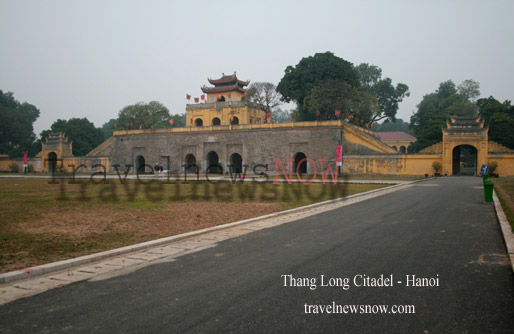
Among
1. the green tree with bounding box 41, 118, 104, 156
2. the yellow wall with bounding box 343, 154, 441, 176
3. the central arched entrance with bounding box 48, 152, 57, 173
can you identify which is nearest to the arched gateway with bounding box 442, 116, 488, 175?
the yellow wall with bounding box 343, 154, 441, 176

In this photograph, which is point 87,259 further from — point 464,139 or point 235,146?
point 235,146

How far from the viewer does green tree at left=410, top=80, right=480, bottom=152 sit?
47125 millimetres

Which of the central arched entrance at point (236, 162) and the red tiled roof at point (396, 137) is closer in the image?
the central arched entrance at point (236, 162)

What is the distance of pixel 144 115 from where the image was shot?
61844mm

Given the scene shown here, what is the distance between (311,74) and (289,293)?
44901mm

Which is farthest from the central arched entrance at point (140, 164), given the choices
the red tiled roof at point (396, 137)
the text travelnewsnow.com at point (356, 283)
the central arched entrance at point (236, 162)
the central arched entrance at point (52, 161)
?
the text travelnewsnow.com at point (356, 283)

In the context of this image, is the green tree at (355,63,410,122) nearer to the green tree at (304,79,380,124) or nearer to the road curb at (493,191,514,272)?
the green tree at (304,79,380,124)

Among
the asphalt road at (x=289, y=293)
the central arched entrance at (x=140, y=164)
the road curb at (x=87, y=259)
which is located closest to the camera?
the asphalt road at (x=289, y=293)

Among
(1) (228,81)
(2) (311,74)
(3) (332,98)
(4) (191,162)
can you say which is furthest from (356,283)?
(1) (228,81)

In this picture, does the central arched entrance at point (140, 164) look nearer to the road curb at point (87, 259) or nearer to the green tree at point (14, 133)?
the green tree at point (14, 133)

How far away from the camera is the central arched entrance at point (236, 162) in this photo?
44.2m

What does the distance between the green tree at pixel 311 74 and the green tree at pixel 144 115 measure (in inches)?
940

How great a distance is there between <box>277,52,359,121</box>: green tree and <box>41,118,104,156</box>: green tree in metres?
30.6

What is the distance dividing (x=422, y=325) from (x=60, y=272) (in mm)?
4892
